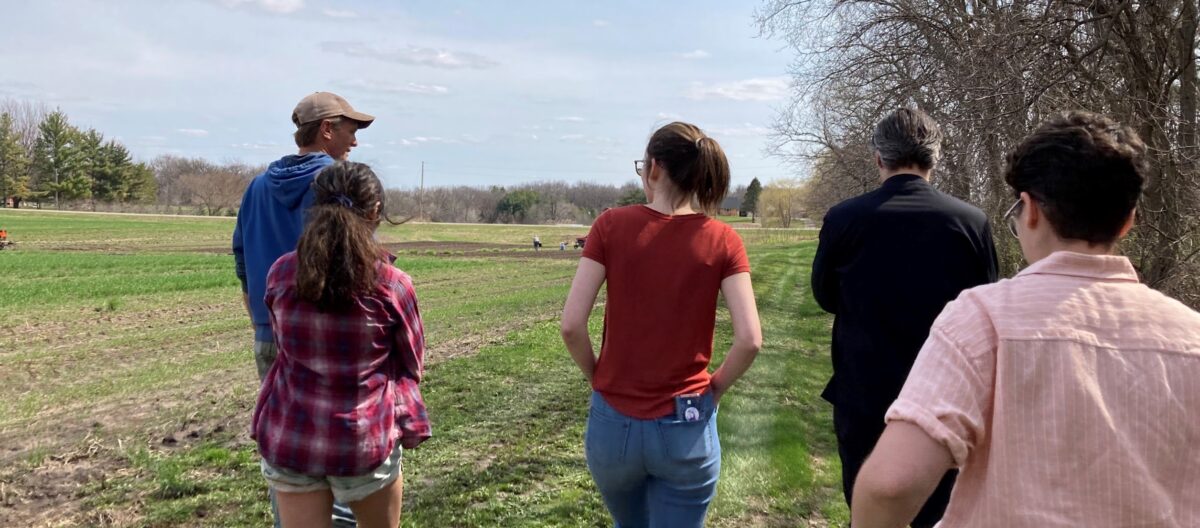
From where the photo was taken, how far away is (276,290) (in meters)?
2.70

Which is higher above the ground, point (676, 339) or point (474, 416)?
point (676, 339)

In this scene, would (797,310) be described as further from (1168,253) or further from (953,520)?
(953,520)

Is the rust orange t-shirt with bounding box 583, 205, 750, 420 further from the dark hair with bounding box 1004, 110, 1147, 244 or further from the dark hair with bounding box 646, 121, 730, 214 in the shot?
the dark hair with bounding box 1004, 110, 1147, 244

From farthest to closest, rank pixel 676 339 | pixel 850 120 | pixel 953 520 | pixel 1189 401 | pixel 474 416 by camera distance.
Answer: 1. pixel 850 120
2. pixel 474 416
3. pixel 676 339
4. pixel 953 520
5. pixel 1189 401

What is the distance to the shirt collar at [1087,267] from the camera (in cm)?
147

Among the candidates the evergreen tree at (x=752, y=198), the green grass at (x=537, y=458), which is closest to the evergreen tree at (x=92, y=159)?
the evergreen tree at (x=752, y=198)

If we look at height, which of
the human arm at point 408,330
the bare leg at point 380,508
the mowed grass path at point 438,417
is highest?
the human arm at point 408,330

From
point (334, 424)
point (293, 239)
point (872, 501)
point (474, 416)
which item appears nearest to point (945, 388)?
point (872, 501)

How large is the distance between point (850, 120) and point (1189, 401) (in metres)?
18.3

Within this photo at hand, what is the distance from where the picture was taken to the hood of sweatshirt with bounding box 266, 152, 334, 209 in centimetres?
328

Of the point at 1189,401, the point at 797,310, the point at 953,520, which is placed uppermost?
the point at 1189,401

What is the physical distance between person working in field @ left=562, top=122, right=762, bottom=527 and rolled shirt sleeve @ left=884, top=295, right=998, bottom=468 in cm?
121

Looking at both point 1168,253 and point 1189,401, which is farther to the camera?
point 1168,253

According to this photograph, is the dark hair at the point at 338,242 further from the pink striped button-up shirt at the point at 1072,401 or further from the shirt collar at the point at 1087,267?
the shirt collar at the point at 1087,267
